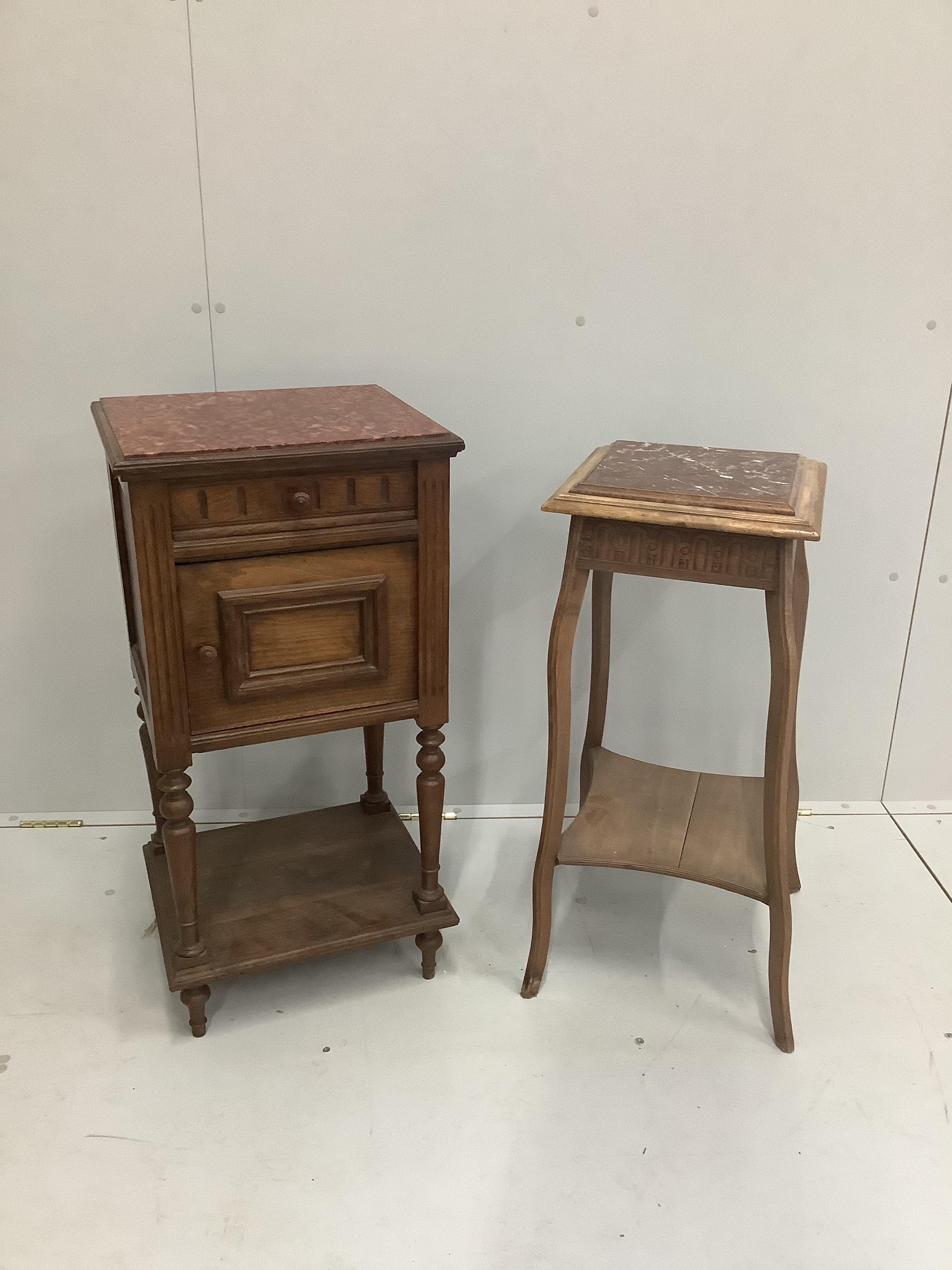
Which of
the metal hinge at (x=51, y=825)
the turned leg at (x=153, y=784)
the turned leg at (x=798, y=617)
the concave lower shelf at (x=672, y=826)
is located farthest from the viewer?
the metal hinge at (x=51, y=825)

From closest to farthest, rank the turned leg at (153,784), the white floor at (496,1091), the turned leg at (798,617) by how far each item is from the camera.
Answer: the white floor at (496,1091) → the turned leg at (798,617) → the turned leg at (153,784)

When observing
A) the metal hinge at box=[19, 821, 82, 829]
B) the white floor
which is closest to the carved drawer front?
the white floor

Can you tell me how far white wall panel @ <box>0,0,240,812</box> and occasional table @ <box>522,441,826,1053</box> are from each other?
841 millimetres

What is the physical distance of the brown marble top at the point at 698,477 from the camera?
4.87 ft

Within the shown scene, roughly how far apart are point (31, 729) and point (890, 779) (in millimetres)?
1952

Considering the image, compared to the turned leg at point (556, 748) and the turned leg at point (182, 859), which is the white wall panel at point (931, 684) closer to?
the turned leg at point (556, 748)

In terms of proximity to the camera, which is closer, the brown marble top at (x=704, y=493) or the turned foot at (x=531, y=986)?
the brown marble top at (x=704, y=493)

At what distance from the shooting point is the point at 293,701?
5.20ft

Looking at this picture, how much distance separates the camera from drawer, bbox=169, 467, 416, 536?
141cm

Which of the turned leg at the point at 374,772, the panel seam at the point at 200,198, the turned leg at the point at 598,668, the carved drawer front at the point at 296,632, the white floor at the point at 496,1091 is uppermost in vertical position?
the panel seam at the point at 200,198

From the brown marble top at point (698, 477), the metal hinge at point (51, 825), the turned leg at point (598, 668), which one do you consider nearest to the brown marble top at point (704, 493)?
the brown marble top at point (698, 477)

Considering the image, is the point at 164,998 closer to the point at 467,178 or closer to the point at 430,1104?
the point at 430,1104

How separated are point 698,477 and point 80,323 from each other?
1.18m

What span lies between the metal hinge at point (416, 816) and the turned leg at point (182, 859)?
25.7 inches
